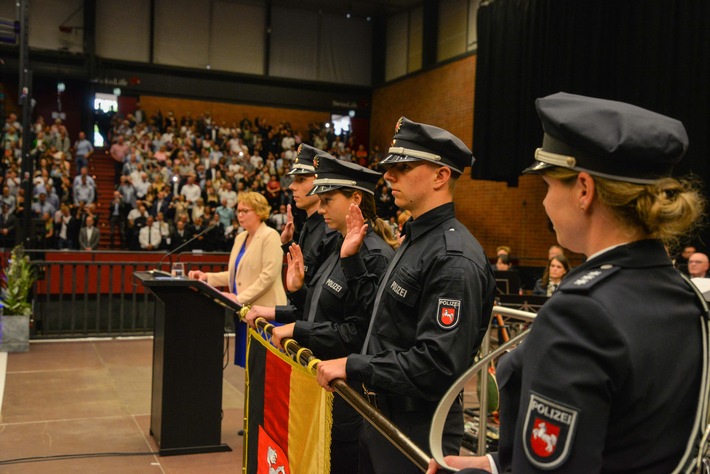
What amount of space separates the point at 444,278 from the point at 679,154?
1002 mm

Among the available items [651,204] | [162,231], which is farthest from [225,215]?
[651,204]

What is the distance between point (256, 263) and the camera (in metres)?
5.96

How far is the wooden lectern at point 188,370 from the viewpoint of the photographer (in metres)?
5.02

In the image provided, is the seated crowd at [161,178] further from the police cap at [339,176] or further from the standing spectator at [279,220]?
the police cap at [339,176]

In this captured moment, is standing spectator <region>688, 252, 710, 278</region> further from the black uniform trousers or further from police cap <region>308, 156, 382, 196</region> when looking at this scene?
the black uniform trousers

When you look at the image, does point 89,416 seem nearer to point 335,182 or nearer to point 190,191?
point 335,182

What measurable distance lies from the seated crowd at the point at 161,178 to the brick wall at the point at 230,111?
0.47 metres

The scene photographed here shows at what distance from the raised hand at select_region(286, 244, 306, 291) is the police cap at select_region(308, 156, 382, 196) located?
0.29 metres

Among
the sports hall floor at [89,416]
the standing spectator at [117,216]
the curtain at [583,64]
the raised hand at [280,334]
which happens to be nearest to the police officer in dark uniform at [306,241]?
the raised hand at [280,334]

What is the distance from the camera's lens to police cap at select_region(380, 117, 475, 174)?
8.16 feet

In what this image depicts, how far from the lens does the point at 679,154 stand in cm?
133

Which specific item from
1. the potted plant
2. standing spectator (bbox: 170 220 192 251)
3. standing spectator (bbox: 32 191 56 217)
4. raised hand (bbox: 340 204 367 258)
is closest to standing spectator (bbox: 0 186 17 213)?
standing spectator (bbox: 32 191 56 217)

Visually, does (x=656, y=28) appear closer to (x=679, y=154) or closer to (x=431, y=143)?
(x=431, y=143)

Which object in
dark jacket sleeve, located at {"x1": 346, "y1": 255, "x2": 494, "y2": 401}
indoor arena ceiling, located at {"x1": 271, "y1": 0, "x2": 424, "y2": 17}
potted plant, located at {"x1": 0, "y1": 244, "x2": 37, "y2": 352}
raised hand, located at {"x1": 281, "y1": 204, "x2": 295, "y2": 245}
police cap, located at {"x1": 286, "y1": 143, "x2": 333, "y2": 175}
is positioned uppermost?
indoor arena ceiling, located at {"x1": 271, "y1": 0, "x2": 424, "y2": 17}
